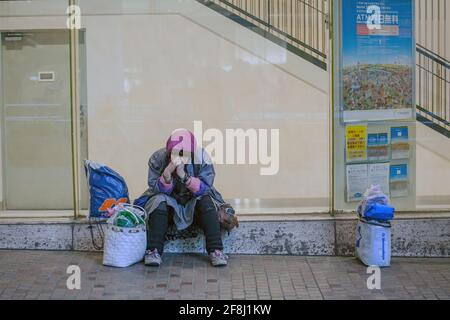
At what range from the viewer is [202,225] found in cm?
655

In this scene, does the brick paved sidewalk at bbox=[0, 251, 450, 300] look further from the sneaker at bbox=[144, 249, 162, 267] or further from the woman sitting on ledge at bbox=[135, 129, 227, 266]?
the woman sitting on ledge at bbox=[135, 129, 227, 266]

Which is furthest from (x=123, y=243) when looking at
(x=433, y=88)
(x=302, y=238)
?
(x=433, y=88)

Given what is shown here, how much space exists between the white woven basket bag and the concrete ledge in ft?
1.83

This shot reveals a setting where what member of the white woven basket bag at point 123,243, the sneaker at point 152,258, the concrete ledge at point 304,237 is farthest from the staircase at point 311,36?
the sneaker at point 152,258

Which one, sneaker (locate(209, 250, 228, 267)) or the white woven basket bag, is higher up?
the white woven basket bag

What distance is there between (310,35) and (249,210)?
180 cm

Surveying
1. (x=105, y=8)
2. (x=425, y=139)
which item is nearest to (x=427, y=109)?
(x=425, y=139)

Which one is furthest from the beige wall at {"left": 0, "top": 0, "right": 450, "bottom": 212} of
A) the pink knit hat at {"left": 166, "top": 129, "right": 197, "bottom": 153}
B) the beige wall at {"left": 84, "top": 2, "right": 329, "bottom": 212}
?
the pink knit hat at {"left": 166, "top": 129, "right": 197, "bottom": 153}

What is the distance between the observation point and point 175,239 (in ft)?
22.8

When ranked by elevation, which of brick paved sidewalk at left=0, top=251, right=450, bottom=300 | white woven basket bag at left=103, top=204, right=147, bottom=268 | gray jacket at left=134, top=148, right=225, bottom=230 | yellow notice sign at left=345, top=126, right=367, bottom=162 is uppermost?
yellow notice sign at left=345, top=126, right=367, bottom=162

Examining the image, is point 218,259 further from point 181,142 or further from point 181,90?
point 181,90

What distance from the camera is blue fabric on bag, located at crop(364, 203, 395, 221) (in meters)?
6.43

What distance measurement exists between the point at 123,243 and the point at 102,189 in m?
0.73

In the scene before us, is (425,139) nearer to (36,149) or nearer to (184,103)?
(184,103)
